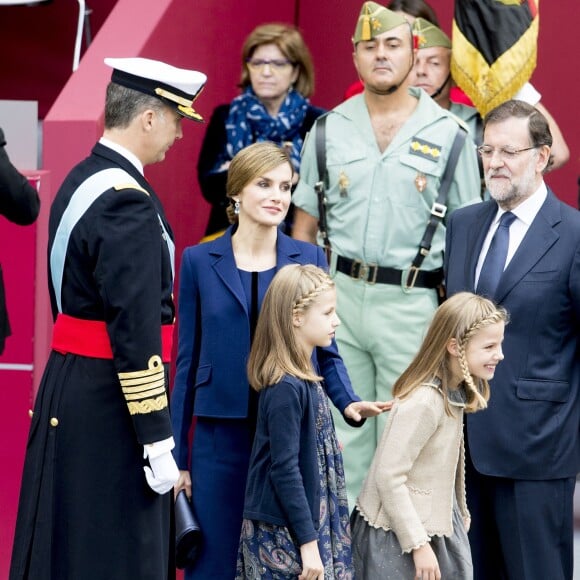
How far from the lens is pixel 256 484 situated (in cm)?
432

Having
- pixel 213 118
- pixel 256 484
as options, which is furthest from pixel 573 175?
pixel 256 484

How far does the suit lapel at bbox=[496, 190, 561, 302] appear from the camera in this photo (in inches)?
190

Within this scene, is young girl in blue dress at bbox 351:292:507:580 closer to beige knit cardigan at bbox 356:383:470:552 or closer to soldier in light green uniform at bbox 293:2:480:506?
beige knit cardigan at bbox 356:383:470:552

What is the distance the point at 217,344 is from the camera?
186 inches

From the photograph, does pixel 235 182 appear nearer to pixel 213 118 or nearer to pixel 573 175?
pixel 213 118

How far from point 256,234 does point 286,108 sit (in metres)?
1.59

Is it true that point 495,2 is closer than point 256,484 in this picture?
No

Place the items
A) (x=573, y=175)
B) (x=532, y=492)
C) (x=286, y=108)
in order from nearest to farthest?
(x=532, y=492) < (x=286, y=108) < (x=573, y=175)

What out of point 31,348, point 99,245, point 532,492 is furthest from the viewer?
point 31,348

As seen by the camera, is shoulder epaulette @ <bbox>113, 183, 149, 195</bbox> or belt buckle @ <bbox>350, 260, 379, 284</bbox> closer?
shoulder epaulette @ <bbox>113, 183, 149, 195</bbox>

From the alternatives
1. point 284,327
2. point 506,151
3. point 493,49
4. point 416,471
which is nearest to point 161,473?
point 284,327

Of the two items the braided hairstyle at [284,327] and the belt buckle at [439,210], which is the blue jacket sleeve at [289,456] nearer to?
the braided hairstyle at [284,327]

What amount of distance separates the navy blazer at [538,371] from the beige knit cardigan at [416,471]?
1.07ft

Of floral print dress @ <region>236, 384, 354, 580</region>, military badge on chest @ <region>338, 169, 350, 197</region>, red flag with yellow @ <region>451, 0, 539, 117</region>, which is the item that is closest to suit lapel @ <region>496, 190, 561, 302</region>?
floral print dress @ <region>236, 384, 354, 580</region>
